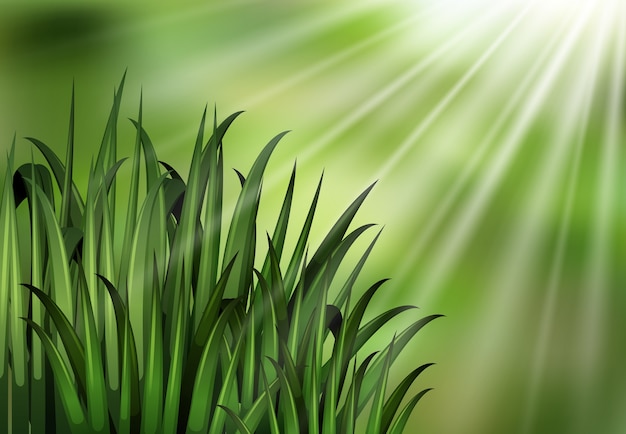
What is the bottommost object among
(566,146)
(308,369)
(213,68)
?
(308,369)

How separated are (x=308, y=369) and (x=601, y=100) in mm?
772

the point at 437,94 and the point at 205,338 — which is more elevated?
the point at 437,94

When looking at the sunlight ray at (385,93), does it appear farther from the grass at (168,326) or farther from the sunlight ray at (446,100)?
the grass at (168,326)

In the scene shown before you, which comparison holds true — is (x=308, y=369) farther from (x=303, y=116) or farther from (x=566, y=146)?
(x=566, y=146)

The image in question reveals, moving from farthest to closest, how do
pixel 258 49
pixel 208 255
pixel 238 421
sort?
pixel 258 49 → pixel 208 255 → pixel 238 421

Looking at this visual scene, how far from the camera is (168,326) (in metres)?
0.79

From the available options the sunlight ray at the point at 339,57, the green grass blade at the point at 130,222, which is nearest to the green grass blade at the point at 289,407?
the green grass blade at the point at 130,222

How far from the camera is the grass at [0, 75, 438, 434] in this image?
2.35 ft

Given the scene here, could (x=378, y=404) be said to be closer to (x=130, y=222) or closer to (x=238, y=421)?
(x=238, y=421)

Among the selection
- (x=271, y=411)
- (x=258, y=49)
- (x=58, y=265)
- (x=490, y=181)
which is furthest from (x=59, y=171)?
(x=490, y=181)

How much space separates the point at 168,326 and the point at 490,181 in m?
0.65

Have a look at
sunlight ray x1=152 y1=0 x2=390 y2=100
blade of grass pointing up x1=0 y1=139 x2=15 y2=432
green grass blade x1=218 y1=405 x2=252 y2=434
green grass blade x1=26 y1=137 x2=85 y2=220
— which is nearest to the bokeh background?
sunlight ray x1=152 y1=0 x2=390 y2=100

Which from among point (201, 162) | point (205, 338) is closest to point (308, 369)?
point (205, 338)

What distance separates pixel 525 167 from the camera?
1255mm
